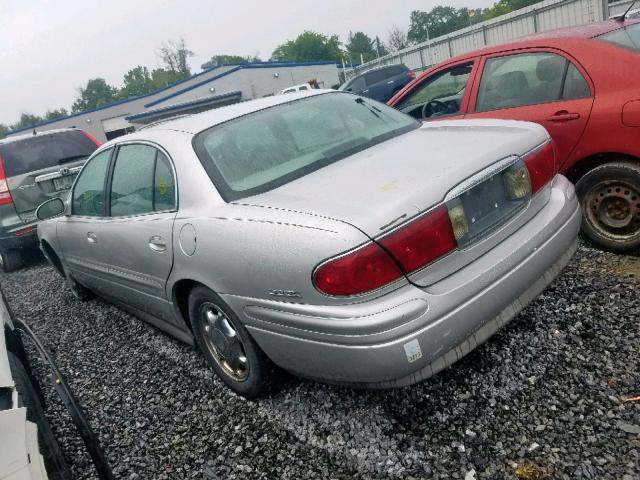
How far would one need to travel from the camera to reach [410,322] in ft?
6.29

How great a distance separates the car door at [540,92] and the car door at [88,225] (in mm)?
2977

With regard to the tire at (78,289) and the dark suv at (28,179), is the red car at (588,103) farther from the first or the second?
the dark suv at (28,179)

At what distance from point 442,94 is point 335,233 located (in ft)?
10.2

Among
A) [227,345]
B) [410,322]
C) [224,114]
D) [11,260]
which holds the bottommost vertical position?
[11,260]

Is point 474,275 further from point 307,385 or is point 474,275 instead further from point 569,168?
point 569,168

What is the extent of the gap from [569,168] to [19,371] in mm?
3611

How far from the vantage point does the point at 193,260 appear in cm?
255

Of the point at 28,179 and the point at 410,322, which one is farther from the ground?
the point at 28,179

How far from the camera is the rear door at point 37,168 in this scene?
6.69 meters

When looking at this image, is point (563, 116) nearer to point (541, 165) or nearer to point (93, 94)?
point (541, 165)

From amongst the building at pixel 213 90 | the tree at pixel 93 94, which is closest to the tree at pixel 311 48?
the tree at pixel 93 94

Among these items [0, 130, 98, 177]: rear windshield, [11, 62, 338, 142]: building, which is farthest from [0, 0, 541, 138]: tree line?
[0, 130, 98, 177]: rear windshield

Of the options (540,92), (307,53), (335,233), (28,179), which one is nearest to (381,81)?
(28,179)

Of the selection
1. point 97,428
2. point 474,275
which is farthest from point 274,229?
point 97,428
